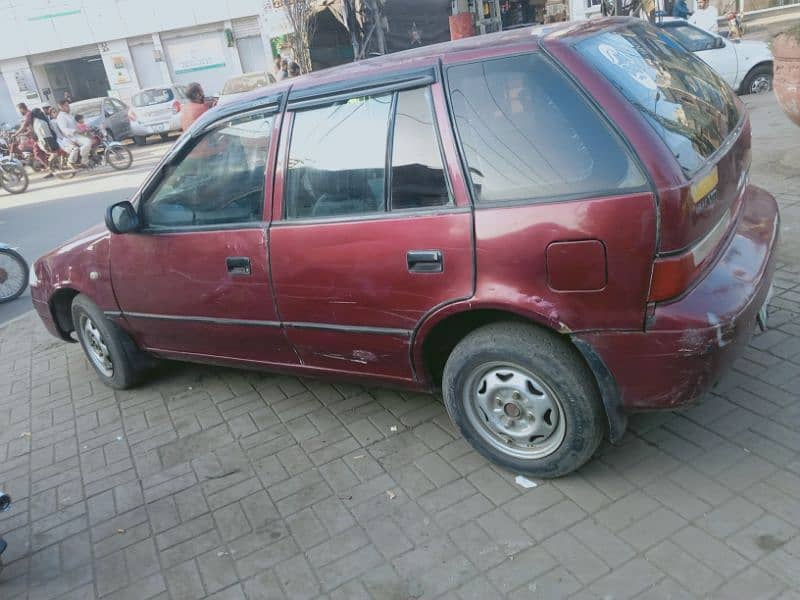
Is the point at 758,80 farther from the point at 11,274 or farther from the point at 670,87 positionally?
the point at 11,274

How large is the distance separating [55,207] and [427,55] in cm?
1209

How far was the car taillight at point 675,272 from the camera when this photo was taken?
8.13 feet

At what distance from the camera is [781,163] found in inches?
268

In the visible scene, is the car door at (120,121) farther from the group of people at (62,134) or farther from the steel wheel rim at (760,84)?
the steel wheel rim at (760,84)

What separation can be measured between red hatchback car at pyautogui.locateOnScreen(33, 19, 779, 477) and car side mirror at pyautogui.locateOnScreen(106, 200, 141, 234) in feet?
0.04

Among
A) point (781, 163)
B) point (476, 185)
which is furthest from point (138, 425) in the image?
point (781, 163)

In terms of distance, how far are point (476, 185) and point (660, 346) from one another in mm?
965

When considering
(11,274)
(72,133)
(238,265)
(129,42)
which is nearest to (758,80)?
(238,265)

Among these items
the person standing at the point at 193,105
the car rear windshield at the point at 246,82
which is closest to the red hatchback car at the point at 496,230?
the person standing at the point at 193,105

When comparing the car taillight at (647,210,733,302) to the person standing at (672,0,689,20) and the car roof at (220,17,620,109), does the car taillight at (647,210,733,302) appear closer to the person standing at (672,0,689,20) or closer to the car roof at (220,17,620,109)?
the car roof at (220,17,620,109)

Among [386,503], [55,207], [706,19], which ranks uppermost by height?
[706,19]

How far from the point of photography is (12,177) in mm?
15422

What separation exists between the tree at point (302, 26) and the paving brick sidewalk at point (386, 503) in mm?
13679

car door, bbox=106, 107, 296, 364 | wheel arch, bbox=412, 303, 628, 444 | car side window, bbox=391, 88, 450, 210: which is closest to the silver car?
car door, bbox=106, 107, 296, 364
